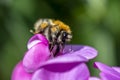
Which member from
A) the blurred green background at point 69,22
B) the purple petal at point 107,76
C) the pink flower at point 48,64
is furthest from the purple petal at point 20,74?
the blurred green background at point 69,22

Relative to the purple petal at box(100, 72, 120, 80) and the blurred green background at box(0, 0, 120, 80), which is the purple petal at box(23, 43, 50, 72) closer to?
the purple petal at box(100, 72, 120, 80)

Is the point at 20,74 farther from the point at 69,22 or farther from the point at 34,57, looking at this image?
the point at 69,22

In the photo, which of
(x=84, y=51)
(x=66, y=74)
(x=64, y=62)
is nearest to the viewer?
(x=64, y=62)

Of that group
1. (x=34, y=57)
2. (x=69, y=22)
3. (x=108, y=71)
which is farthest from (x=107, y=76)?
(x=69, y=22)

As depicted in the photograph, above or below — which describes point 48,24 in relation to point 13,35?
above

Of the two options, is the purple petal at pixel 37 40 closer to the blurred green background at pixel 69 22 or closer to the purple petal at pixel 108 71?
the purple petal at pixel 108 71

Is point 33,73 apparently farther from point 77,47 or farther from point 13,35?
point 13,35

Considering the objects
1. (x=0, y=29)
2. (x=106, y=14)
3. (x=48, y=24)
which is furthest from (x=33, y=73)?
(x=0, y=29)

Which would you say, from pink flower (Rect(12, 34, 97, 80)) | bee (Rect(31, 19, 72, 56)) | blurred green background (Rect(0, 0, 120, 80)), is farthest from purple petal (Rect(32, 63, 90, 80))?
blurred green background (Rect(0, 0, 120, 80))
